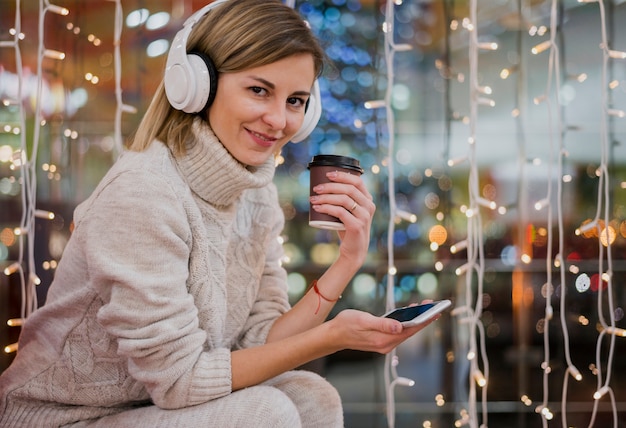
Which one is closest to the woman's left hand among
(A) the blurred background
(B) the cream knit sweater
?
(B) the cream knit sweater

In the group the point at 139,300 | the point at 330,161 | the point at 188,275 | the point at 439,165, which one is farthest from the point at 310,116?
the point at 439,165

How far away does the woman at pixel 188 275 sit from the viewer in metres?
0.97

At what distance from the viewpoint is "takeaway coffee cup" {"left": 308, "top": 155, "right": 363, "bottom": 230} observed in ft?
3.66

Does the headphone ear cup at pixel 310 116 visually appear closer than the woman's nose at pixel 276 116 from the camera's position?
No

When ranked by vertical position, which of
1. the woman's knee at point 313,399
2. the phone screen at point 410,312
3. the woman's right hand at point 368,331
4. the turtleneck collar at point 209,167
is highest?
the turtleneck collar at point 209,167

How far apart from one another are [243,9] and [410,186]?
162 centimetres

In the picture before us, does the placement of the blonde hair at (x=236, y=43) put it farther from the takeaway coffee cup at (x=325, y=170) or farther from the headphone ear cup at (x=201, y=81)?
the takeaway coffee cup at (x=325, y=170)

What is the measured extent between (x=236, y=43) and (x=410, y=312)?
51cm

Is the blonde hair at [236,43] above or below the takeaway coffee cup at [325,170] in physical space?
above

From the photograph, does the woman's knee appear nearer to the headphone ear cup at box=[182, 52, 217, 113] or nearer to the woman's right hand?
the woman's right hand

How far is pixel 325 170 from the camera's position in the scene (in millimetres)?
1120

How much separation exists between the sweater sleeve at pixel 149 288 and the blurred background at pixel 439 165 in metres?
1.31

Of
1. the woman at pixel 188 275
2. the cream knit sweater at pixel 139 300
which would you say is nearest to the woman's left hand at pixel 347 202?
the woman at pixel 188 275

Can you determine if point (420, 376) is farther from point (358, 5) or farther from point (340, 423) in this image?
point (340, 423)
